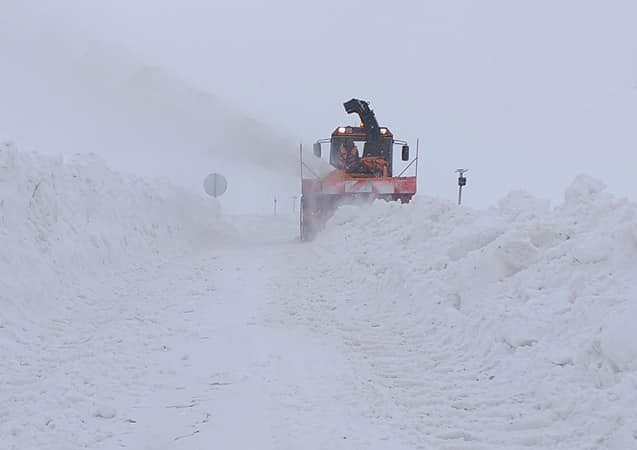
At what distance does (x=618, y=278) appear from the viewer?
475 centimetres

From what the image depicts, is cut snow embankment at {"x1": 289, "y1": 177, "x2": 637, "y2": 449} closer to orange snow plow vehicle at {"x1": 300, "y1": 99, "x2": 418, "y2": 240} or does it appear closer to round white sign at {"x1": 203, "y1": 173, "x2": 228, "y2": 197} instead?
orange snow plow vehicle at {"x1": 300, "y1": 99, "x2": 418, "y2": 240}

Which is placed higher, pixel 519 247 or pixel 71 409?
pixel 519 247

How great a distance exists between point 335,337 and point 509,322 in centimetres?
186

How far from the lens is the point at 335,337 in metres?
6.11

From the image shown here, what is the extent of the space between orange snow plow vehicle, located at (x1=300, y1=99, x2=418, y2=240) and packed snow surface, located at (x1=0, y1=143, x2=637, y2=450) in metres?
6.93

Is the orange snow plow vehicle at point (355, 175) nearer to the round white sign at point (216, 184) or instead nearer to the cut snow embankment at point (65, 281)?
the round white sign at point (216, 184)

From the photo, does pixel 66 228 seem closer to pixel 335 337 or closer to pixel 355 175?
pixel 335 337

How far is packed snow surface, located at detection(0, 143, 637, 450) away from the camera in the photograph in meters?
3.80

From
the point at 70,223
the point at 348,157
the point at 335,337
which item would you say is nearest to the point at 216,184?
the point at 348,157

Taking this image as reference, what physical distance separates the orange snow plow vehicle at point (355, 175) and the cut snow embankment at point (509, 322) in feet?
25.6

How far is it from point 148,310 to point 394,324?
305cm

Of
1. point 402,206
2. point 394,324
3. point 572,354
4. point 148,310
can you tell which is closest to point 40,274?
point 148,310

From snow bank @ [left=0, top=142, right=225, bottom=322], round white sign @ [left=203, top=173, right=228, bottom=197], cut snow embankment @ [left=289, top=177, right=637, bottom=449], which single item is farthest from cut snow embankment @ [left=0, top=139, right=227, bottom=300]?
round white sign @ [left=203, top=173, right=228, bottom=197]

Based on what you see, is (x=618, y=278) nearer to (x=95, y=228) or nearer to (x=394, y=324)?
(x=394, y=324)
